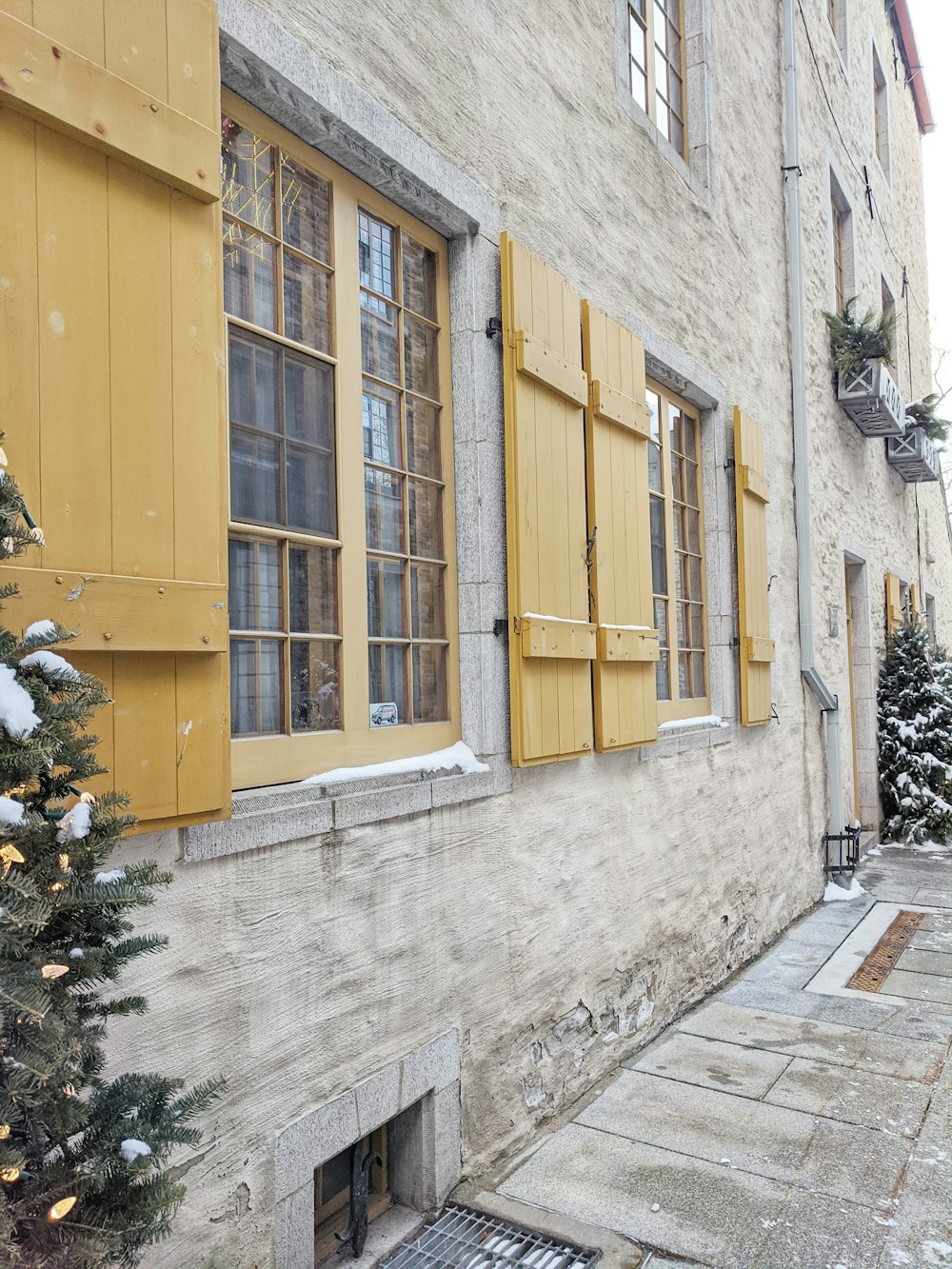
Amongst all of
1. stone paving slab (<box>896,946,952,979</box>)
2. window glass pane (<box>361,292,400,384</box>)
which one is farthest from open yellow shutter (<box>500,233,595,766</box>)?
stone paving slab (<box>896,946,952,979</box>)

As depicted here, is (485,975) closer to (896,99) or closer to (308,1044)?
(308,1044)

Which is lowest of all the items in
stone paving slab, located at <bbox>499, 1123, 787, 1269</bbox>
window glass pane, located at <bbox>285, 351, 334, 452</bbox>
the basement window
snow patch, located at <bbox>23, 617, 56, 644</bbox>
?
stone paving slab, located at <bbox>499, 1123, 787, 1269</bbox>

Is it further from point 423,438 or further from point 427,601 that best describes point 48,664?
point 423,438

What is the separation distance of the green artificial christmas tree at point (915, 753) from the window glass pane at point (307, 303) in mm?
7480

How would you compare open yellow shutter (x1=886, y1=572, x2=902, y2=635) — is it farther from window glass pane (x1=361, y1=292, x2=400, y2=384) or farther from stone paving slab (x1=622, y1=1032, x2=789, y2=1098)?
window glass pane (x1=361, y1=292, x2=400, y2=384)

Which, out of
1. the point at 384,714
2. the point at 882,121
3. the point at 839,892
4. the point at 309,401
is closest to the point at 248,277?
the point at 309,401

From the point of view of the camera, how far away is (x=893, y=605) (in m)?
9.66

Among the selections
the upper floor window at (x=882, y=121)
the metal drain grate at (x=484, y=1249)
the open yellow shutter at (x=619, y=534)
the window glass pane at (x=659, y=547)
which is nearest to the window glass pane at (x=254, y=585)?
the open yellow shutter at (x=619, y=534)

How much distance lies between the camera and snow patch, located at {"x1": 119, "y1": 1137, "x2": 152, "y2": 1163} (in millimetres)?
1235

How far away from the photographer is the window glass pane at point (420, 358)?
3.04 meters

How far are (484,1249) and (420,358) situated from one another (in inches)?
98.7

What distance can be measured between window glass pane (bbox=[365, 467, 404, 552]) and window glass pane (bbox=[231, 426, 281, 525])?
0.39 metres

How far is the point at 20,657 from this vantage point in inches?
49.1

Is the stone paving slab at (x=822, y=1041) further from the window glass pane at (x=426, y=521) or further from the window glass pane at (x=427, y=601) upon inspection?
the window glass pane at (x=426, y=521)
